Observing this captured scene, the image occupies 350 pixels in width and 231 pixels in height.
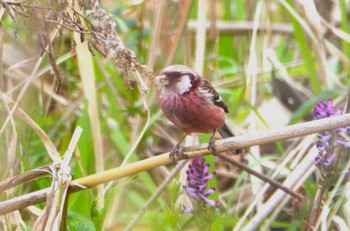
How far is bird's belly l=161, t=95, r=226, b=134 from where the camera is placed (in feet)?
10.1

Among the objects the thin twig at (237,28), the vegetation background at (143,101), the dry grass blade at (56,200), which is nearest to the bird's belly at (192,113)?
the vegetation background at (143,101)

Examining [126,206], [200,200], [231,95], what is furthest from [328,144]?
[231,95]

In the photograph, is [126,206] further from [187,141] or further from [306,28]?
[306,28]

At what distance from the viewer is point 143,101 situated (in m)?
2.75

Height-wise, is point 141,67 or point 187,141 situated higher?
point 141,67

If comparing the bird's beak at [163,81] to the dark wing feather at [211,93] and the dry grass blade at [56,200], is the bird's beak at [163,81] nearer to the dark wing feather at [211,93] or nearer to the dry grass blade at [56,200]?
the dark wing feather at [211,93]

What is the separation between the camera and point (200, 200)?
2.66m

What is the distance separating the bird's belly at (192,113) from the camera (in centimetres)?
309

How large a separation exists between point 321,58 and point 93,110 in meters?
1.19

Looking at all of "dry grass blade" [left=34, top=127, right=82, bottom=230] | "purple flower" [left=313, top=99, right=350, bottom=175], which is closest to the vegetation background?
"dry grass blade" [left=34, top=127, right=82, bottom=230]

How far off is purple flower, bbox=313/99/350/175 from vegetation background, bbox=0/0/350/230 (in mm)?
176

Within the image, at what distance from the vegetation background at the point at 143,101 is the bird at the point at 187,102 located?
0.62 feet

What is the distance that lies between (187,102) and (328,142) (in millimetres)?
680

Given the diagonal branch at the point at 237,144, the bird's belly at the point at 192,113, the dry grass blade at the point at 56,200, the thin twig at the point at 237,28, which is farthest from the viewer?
the thin twig at the point at 237,28
